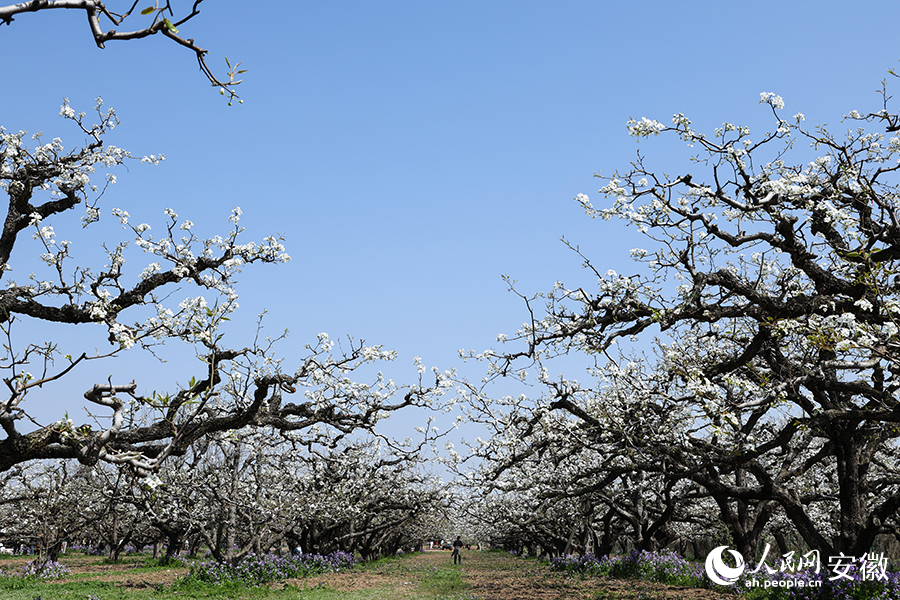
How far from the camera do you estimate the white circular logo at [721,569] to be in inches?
640

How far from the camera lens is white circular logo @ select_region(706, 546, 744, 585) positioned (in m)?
16.2

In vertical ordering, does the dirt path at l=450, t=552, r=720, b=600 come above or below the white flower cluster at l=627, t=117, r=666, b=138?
below

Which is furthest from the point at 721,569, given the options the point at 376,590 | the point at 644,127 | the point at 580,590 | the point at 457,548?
the point at 457,548

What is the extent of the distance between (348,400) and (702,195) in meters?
8.13

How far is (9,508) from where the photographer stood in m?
35.5

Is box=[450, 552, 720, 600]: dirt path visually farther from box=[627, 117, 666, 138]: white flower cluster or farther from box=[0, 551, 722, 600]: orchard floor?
box=[627, 117, 666, 138]: white flower cluster

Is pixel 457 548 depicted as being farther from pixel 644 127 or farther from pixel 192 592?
pixel 644 127

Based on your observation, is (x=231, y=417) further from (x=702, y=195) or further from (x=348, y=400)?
(x=702, y=195)

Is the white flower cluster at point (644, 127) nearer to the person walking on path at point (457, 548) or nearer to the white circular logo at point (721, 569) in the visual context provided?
the white circular logo at point (721, 569)

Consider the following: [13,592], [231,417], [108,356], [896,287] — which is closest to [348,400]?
[231,417]

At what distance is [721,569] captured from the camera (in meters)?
17.7

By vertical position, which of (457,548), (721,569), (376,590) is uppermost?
(721,569)

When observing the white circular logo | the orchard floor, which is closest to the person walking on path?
the orchard floor

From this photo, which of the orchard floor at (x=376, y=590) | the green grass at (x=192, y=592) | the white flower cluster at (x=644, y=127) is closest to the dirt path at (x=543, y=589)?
the orchard floor at (x=376, y=590)
